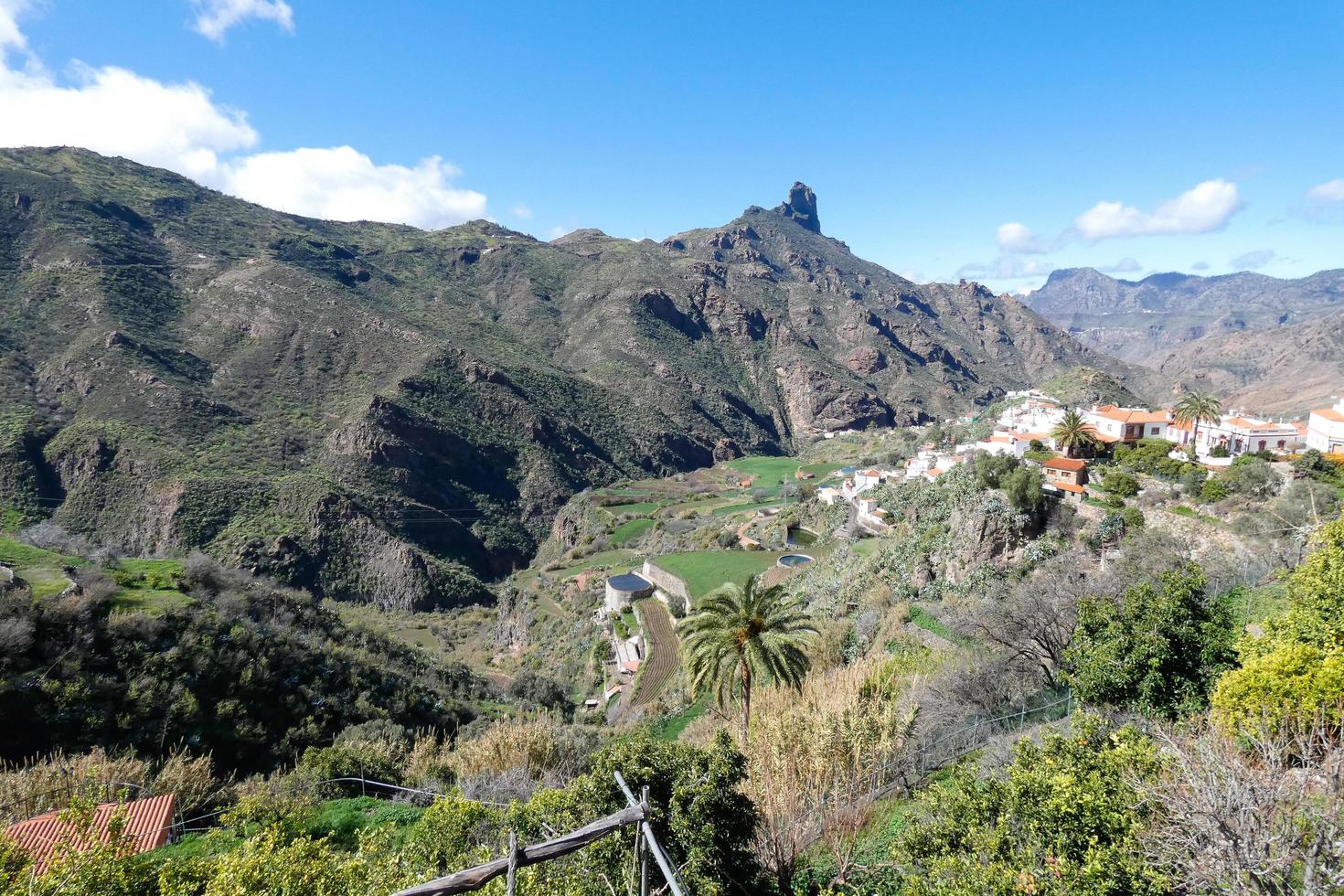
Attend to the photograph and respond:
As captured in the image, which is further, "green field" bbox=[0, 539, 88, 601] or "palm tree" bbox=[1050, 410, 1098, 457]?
"palm tree" bbox=[1050, 410, 1098, 457]

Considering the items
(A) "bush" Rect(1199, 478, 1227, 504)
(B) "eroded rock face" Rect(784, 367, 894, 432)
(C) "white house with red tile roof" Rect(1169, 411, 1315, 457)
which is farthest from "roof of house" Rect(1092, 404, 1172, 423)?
(B) "eroded rock face" Rect(784, 367, 894, 432)

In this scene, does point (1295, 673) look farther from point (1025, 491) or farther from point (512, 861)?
point (1025, 491)

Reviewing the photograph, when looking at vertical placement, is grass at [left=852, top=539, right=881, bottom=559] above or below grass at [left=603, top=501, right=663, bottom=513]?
above

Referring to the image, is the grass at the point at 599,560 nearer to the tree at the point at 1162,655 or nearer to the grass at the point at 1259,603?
the grass at the point at 1259,603

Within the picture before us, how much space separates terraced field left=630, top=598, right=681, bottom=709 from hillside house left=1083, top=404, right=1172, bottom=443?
2775cm

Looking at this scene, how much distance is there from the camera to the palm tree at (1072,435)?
3148 cm

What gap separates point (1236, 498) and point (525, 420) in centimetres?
6906

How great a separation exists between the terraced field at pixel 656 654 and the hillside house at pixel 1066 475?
62.0 feet

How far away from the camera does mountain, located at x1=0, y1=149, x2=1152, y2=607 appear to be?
152ft

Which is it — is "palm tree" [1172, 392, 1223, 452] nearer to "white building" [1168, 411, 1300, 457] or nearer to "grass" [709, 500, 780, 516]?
"white building" [1168, 411, 1300, 457]

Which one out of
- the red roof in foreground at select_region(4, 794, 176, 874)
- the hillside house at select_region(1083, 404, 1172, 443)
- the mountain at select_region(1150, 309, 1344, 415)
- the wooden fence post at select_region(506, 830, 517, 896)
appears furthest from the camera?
the mountain at select_region(1150, 309, 1344, 415)

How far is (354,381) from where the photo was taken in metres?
66.0

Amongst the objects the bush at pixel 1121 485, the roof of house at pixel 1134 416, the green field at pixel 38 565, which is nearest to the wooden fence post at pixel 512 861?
the green field at pixel 38 565

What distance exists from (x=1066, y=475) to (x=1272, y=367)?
616 feet
